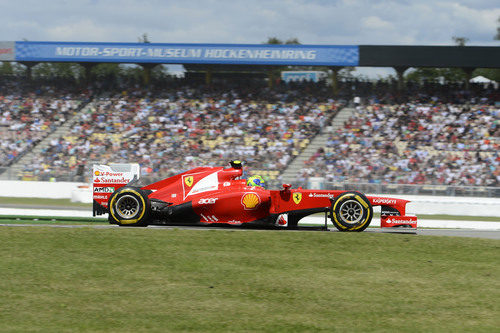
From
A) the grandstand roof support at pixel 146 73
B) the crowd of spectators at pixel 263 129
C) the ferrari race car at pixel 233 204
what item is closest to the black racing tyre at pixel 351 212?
the ferrari race car at pixel 233 204

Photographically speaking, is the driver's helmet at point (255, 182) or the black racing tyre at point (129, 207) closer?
the black racing tyre at point (129, 207)

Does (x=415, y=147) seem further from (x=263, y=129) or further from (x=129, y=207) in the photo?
(x=129, y=207)

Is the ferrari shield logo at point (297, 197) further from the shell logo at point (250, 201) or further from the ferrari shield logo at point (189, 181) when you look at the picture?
the ferrari shield logo at point (189, 181)

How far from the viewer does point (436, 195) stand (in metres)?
25.8

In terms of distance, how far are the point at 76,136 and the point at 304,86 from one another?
41.3ft

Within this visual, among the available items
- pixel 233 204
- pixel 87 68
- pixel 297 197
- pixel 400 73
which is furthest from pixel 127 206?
pixel 87 68

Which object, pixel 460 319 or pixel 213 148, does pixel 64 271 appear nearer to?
pixel 460 319

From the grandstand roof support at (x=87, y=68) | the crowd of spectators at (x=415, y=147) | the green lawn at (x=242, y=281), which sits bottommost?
the green lawn at (x=242, y=281)

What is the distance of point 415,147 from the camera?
97.4 ft

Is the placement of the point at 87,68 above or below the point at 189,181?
above

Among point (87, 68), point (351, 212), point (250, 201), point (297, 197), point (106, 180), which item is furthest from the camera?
point (87, 68)

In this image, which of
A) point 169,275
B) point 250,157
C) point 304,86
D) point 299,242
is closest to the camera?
point 169,275

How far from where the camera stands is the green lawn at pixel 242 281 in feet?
23.8

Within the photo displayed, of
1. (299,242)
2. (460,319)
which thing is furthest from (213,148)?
(460,319)
